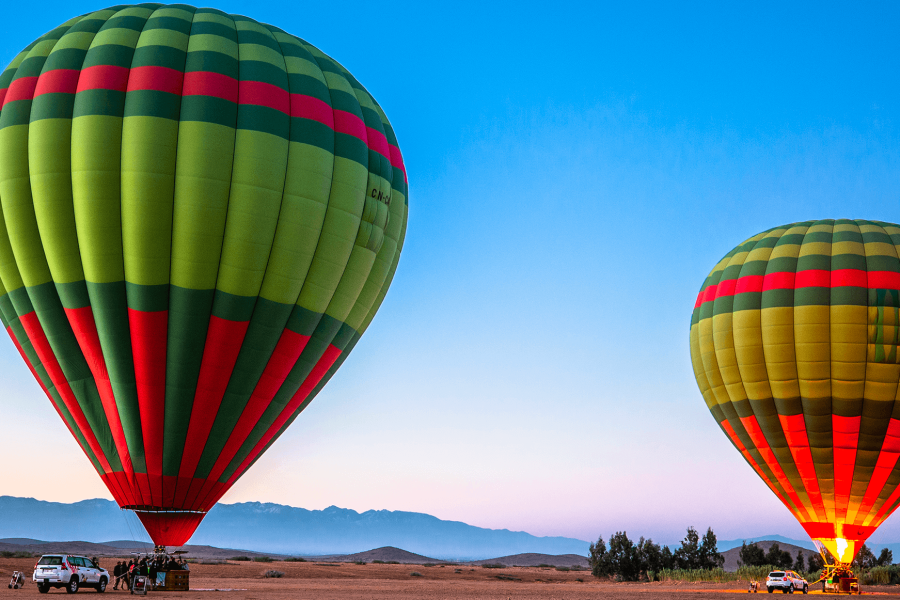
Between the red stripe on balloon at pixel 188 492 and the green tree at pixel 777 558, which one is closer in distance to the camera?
the red stripe on balloon at pixel 188 492

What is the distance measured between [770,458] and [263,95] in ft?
69.3

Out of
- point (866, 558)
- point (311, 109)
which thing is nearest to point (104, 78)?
point (311, 109)

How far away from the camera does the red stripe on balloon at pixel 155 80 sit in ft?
60.0

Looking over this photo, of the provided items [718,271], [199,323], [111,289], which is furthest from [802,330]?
[111,289]

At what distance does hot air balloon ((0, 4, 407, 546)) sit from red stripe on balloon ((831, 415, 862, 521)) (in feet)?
59.1

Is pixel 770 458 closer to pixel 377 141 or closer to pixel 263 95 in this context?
pixel 377 141

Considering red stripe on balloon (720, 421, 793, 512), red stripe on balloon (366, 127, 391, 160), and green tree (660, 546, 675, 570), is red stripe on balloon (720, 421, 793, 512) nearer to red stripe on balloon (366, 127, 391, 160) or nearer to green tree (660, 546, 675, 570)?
red stripe on balloon (366, 127, 391, 160)

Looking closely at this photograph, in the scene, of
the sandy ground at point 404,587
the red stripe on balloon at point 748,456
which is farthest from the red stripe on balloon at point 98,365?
the red stripe on balloon at point 748,456

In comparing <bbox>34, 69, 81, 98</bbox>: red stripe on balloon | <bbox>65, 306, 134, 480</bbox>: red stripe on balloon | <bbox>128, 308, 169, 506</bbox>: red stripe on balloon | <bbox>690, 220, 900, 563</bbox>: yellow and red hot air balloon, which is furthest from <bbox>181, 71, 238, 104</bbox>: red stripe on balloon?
<bbox>690, 220, 900, 563</bbox>: yellow and red hot air balloon

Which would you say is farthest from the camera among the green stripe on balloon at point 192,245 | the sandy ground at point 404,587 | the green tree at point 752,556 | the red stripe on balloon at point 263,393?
the green tree at point 752,556

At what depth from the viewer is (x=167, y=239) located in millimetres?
17844

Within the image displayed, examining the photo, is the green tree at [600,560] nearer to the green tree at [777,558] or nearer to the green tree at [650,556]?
the green tree at [650,556]

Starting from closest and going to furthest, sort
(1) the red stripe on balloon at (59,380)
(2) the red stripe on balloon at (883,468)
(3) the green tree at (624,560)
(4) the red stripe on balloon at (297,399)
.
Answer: (1) the red stripe on balloon at (59,380) < (4) the red stripe on balloon at (297,399) < (2) the red stripe on balloon at (883,468) < (3) the green tree at (624,560)

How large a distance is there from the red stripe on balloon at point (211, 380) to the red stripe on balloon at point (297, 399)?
1.55 meters
